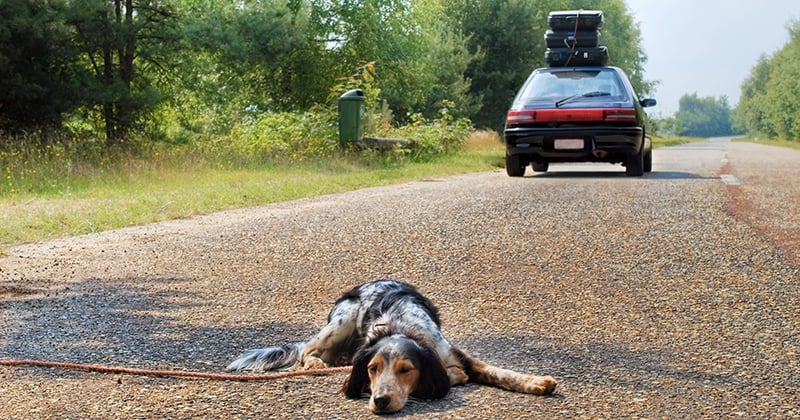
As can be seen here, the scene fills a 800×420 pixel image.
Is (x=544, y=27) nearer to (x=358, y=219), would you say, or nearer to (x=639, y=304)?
(x=358, y=219)

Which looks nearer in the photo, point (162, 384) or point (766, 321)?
point (162, 384)

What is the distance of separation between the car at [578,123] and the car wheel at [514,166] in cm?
13

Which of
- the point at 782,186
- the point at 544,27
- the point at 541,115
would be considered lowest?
the point at 782,186

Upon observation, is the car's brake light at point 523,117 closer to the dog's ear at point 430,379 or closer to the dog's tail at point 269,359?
the dog's tail at point 269,359

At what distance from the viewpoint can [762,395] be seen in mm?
4527

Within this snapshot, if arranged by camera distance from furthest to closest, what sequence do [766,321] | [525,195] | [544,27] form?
[544,27] < [525,195] < [766,321]

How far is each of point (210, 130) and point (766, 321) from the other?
2466 cm

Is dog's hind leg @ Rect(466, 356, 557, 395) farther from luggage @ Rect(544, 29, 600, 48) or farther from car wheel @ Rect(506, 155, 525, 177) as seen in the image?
luggage @ Rect(544, 29, 600, 48)

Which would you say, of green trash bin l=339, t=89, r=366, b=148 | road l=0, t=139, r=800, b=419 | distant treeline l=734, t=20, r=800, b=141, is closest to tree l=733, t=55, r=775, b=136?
distant treeline l=734, t=20, r=800, b=141

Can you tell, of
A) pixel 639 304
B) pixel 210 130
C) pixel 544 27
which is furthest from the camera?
pixel 544 27

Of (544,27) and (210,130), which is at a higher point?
(544,27)

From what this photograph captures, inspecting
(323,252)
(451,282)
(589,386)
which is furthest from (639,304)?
(323,252)

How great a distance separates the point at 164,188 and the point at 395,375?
12.4 meters

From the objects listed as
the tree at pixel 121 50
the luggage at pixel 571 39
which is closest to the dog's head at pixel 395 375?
the tree at pixel 121 50
